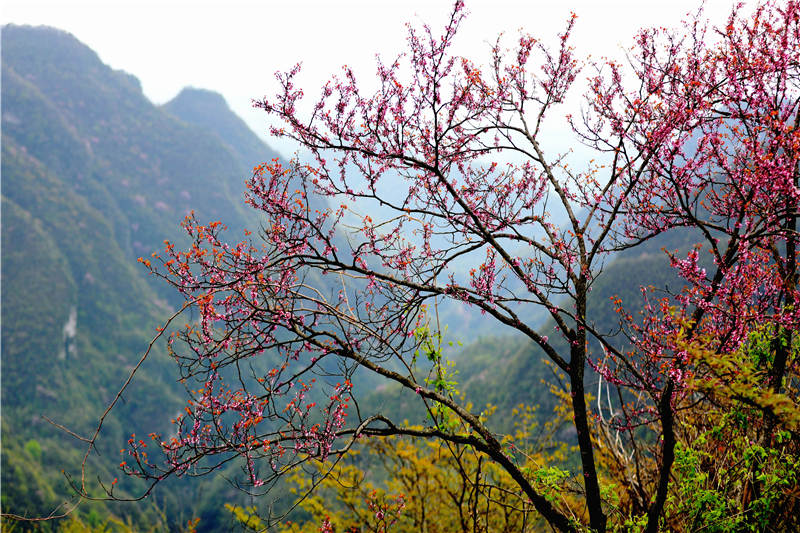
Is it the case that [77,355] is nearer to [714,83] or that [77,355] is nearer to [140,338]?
[140,338]

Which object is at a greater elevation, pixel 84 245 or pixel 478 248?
pixel 84 245

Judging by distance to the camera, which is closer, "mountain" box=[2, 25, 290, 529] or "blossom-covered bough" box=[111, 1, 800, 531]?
"blossom-covered bough" box=[111, 1, 800, 531]

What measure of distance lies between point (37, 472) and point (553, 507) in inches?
2390

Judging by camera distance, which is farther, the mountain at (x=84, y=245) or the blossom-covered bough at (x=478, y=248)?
the mountain at (x=84, y=245)

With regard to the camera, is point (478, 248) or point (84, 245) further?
point (84, 245)

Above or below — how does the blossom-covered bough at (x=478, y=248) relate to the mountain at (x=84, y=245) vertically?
below

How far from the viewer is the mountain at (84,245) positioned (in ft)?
192

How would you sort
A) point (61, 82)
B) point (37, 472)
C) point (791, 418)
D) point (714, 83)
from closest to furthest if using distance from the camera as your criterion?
1. point (791, 418)
2. point (714, 83)
3. point (37, 472)
4. point (61, 82)

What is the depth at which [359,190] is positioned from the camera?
189 inches

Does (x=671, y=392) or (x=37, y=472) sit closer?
(x=671, y=392)

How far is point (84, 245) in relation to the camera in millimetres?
82875

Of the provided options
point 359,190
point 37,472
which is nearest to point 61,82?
point 37,472

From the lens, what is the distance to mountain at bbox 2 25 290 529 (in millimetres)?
58500

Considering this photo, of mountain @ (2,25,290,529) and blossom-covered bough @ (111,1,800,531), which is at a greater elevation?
mountain @ (2,25,290,529)
